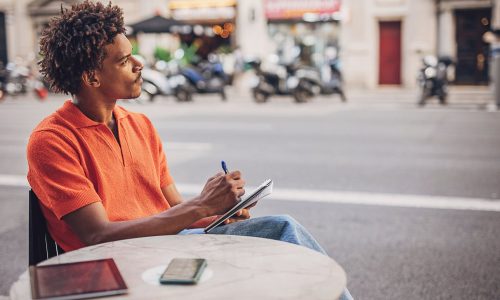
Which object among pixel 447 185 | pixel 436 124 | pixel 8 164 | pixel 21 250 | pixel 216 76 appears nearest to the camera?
pixel 21 250

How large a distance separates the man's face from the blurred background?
0.07 meters

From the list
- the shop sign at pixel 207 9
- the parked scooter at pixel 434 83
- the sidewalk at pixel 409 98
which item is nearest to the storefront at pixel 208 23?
the shop sign at pixel 207 9

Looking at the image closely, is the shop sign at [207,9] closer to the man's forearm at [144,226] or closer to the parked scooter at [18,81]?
the parked scooter at [18,81]

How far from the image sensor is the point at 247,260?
75.0 inches

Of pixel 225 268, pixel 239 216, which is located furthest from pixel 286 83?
pixel 225 268

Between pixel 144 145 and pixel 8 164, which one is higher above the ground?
pixel 144 145

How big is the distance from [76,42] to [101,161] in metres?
0.44

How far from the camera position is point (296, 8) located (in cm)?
2542

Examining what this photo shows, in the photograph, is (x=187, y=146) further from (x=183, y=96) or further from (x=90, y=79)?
(x=183, y=96)

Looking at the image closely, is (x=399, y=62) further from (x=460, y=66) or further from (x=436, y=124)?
(x=436, y=124)

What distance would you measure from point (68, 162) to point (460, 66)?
22.3 meters

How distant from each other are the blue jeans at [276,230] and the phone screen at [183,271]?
20.8 inches

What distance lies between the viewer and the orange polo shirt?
2244 mm

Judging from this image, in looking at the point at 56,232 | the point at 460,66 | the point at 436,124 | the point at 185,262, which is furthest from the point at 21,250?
the point at 460,66
